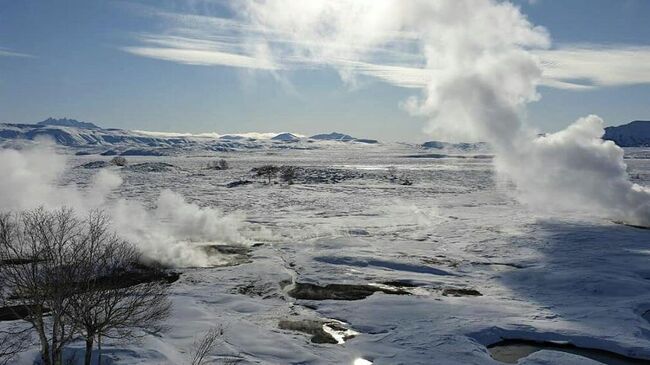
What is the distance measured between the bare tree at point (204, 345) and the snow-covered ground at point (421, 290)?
343mm

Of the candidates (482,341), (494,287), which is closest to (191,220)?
(494,287)

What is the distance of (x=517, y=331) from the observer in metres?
21.4

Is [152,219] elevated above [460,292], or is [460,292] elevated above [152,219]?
[152,219]

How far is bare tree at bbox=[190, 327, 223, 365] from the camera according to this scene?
58.2ft

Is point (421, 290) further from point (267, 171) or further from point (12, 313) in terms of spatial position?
point (267, 171)

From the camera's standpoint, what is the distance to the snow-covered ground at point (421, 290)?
19.7 m

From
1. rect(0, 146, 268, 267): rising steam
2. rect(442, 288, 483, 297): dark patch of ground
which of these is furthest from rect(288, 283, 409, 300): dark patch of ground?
rect(0, 146, 268, 267): rising steam

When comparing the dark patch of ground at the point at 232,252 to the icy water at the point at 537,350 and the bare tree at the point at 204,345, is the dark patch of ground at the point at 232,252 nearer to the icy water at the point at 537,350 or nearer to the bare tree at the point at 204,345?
the bare tree at the point at 204,345

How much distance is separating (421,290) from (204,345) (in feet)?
43.5

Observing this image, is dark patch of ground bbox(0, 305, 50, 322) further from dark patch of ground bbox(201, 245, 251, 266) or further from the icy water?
the icy water

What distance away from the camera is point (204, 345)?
18047mm

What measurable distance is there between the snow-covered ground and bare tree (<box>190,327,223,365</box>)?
343 millimetres

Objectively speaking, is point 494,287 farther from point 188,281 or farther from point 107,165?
point 107,165

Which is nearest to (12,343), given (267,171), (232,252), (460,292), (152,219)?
(232,252)
